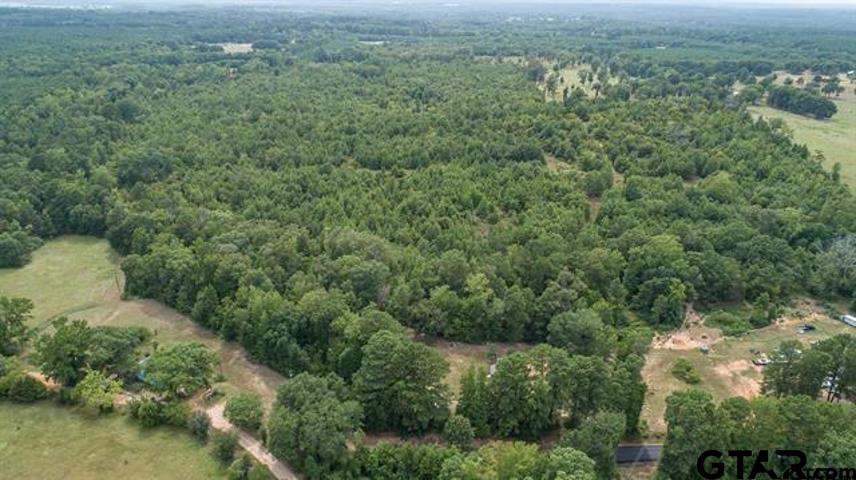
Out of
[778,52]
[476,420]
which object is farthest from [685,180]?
[778,52]

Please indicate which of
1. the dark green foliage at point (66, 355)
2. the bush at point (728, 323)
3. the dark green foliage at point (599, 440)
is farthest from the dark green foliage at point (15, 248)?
the bush at point (728, 323)

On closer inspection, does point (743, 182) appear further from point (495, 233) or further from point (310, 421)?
point (310, 421)

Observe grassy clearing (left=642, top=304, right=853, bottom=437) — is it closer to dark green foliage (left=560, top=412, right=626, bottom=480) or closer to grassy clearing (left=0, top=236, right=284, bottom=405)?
dark green foliage (left=560, top=412, right=626, bottom=480)

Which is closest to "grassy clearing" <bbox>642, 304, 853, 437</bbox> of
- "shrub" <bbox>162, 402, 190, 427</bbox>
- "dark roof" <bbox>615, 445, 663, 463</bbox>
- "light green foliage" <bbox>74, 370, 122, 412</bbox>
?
"dark roof" <bbox>615, 445, 663, 463</bbox>

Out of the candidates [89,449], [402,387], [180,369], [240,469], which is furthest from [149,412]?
[402,387]

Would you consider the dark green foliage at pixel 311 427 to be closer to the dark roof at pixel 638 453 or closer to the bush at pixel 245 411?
the bush at pixel 245 411

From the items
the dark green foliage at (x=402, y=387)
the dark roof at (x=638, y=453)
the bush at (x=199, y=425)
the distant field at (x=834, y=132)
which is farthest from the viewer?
the distant field at (x=834, y=132)
